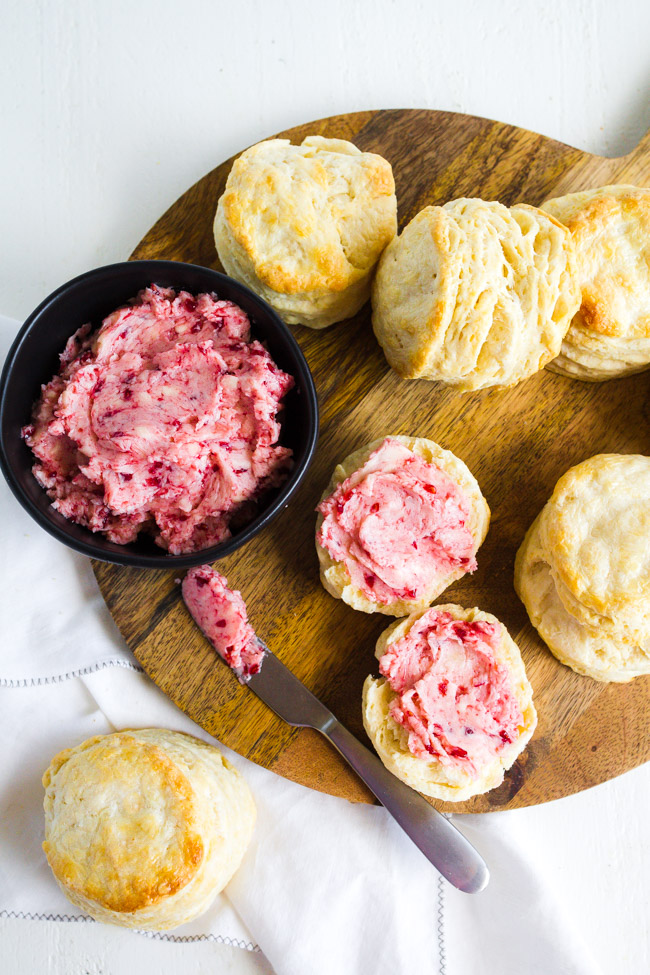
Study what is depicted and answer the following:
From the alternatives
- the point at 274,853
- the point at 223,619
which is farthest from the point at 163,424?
the point at 274,853

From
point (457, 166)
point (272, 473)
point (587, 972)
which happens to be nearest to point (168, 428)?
point (272, 473)

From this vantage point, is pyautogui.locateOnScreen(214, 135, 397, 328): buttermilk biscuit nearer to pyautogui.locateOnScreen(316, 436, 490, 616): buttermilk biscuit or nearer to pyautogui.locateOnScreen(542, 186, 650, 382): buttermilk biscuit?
pyautogui.locateOnScreen(316, 436, 490, 616): buttermilk biscuit

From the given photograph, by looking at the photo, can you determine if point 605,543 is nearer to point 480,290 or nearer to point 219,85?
point 480,290

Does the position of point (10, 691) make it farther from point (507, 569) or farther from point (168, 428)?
point (507, 569)

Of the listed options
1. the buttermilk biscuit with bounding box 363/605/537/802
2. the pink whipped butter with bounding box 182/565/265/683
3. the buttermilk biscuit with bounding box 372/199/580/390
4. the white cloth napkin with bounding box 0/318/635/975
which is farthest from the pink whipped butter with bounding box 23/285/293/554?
the buttermilk biscuit with bounding box 363/605/537/802

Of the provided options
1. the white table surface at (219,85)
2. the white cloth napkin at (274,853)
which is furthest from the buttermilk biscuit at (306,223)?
the white cloth napkin at (274,853)

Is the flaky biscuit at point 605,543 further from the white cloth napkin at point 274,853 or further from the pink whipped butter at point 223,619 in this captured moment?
the pink whipped butter at point 223,619
